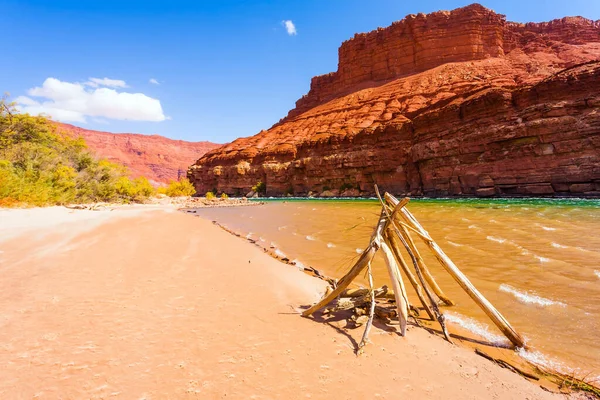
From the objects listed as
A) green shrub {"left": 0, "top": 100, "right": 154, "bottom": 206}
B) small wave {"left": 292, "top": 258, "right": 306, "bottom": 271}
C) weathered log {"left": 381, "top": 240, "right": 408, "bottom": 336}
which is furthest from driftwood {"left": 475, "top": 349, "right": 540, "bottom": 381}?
green shrub {"left": 0, "top": 100, "right": 154, "bottom": 206}

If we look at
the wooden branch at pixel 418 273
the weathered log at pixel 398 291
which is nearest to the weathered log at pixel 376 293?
the wooden branch at pixel 418 273

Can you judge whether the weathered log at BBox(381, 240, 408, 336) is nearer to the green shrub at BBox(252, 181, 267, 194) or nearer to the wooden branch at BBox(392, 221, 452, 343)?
the wooden branch at BBox(392, 221, 452, 343)

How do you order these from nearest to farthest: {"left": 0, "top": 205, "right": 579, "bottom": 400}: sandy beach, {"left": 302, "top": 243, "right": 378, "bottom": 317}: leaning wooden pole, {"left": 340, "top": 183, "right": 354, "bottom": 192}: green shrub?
{"left": 0, "top": 205, "right": 579, "bottom": 400}: sandy beach → {"left": 302, "top": 243, "right": 378, "bottom": 317}: leaning wooden pole → {"left": 340, "top": 183, "right": 354, "bottom": 192}: green shrub

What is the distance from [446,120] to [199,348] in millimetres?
48124

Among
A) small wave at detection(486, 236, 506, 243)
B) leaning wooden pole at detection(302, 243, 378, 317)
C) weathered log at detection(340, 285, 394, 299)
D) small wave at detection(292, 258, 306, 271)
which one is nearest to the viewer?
leaning wooden pole at detection(302, 243, 378, 317)

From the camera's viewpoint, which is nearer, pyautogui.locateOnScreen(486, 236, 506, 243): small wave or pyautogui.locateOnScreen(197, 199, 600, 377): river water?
pyautogui.locateOnScreen(197, 199, 600, 377): river water

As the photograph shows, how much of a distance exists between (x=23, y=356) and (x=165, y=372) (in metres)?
1.28

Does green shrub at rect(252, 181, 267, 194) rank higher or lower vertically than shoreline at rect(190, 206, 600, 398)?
higher

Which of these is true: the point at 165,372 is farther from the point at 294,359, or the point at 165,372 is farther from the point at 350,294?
the point at 350,294

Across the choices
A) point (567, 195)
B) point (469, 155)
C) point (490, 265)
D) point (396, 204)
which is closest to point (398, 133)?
point (469, 155)

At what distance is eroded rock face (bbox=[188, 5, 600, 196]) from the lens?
29.4m

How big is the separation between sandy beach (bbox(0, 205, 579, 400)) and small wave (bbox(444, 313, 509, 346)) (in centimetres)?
57

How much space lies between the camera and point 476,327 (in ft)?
11.6

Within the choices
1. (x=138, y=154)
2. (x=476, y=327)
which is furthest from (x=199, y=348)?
(x=138, y=154)
